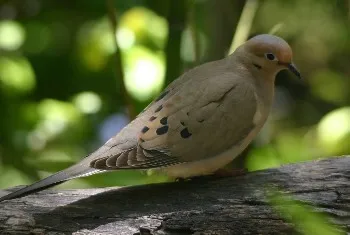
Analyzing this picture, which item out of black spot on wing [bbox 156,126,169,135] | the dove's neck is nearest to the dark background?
the dove's neck

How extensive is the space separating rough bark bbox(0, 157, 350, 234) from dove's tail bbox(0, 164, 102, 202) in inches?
2.4

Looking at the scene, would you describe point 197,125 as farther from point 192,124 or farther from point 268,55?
point 268,55

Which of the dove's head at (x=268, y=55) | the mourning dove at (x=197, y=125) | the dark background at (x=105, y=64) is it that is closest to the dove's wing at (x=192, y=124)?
the mourning dove at (x=197, y=125)

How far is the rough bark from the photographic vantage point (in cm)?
151

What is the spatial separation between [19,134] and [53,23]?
0.61 metres

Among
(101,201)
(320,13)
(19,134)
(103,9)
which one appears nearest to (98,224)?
(101,201)

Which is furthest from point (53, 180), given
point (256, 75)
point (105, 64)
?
point (105, 64)

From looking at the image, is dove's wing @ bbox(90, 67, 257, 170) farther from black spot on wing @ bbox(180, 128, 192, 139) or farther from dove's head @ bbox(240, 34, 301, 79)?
dove's head @ bbox(240, 34, 301, 79)

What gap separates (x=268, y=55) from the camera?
192cm

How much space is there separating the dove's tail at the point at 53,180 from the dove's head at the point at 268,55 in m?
0.61

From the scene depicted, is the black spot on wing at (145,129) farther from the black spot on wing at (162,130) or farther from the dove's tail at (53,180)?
the dove's tail at (53,180)

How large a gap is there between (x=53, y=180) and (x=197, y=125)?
1.33 feet

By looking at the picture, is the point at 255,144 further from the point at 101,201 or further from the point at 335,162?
the point at 101,201

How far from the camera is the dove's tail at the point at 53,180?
1537 millimetres
